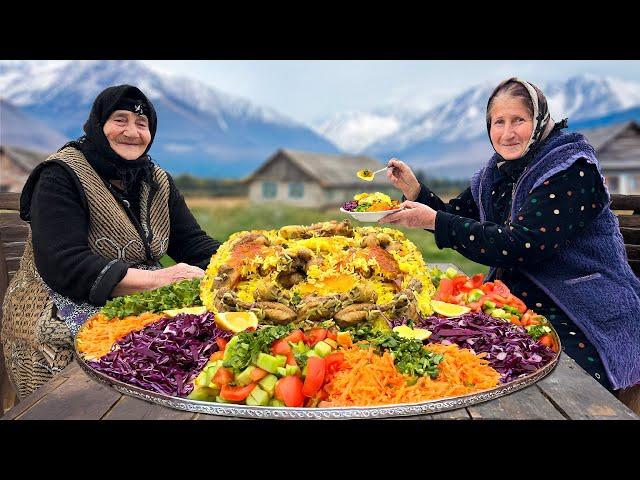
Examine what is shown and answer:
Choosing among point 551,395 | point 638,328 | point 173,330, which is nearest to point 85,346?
point 173,330

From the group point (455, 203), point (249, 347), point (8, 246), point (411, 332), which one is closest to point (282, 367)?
point (249, 347)

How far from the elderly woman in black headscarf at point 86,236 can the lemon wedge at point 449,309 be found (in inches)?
73.6

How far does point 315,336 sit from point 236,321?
517 millimetres

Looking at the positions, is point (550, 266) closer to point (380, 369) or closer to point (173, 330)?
point (380, 369)

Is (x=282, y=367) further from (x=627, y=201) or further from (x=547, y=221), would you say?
(x=627, y=201)

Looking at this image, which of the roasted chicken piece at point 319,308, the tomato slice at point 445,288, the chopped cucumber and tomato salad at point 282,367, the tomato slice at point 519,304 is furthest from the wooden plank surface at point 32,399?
the tomato slice at point 519,304

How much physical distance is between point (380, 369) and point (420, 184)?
9.39 ft

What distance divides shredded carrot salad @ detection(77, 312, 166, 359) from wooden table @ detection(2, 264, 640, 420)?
1.39ft

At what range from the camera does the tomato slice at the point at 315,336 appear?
2955 mm

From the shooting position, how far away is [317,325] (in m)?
3.22

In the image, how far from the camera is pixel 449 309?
152 inches

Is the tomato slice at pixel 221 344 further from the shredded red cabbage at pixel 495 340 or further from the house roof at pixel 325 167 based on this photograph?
the house roof at pixel 325 167

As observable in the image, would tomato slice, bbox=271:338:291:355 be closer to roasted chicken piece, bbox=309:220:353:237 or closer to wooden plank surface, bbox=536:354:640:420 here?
wooden plank surface, bbox=536:354:640:420

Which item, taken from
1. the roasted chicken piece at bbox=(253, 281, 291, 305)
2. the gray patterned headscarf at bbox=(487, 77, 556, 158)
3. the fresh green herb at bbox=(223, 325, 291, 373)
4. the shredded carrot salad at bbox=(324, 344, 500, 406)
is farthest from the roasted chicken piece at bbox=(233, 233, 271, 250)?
the gray patterned headscarf at bbox=(487, 77, 556, 158)
